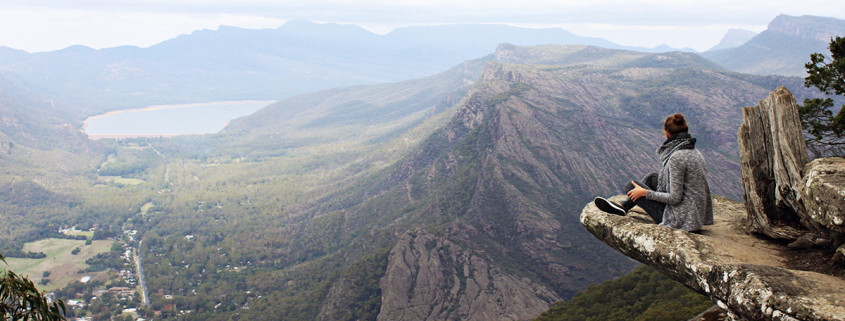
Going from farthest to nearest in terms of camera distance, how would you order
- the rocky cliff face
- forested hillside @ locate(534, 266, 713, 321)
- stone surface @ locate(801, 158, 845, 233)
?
the rocky cliff face, forested hillside @ locate(534, 266, 713, 321), stone surface @ locate(801, 158, 845, 233)

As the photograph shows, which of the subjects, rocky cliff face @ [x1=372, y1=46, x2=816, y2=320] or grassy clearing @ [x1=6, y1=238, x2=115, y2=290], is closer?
rocky cliff face @ [x1=372, y1=46, x2=816, y2=320]

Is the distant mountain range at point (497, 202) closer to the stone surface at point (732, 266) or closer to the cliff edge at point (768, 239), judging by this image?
the stone surface at point (732, 266)

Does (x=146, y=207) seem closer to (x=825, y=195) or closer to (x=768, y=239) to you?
(x=768, y=239)

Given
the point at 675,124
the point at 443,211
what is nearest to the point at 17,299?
the point at 675,124

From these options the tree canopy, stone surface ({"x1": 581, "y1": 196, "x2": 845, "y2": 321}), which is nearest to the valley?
the tree canopy

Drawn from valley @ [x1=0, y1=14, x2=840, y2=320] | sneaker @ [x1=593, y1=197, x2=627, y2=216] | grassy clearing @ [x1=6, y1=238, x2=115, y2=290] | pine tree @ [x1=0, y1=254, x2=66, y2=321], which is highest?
sneaker @ [x1=593, y1=197, x2=627, y2=216]

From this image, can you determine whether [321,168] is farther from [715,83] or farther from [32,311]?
[32,311]

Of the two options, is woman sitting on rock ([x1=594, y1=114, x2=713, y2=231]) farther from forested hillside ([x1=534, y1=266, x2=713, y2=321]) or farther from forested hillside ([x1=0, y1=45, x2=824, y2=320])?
forested hillside ([x1=0, y1=45, x2=824, y2=320])
